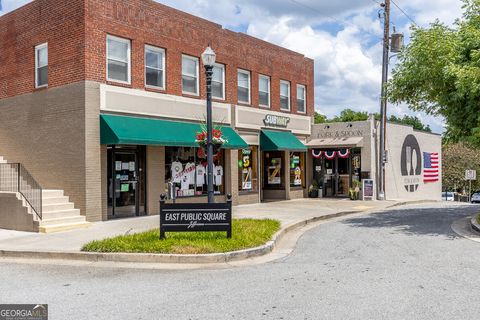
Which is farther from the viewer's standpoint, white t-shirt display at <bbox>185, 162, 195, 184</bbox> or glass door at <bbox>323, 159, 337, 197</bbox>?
glass door at <bbox>323, 159, 337, 197</bbox>

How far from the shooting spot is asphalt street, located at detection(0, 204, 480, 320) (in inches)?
235

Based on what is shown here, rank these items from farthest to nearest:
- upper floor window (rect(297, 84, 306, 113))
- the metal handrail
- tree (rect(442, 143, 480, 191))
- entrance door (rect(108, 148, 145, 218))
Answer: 1. tree (rect(442, 143, 480, 191))
2. upper floor window (rect(297, 84, 306, 113))
3. entrance door (rect(108, 148, 145, 218))
4. the metal handrail

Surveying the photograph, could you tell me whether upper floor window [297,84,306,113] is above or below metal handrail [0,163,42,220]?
above

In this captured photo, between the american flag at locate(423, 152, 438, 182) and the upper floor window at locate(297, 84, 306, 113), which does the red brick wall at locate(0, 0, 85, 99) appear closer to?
the upper floor window at locate(297, 84, 306, 113)

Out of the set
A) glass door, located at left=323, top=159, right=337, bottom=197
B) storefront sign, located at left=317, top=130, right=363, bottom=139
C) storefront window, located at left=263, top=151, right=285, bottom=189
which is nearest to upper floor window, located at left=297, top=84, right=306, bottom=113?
storefront sign, located at left=317, top=130, right=363, bottom=139

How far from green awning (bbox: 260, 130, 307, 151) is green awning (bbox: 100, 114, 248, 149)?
11.7 ft

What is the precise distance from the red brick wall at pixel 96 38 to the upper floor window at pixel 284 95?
335cm

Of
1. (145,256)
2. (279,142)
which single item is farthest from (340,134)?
(145,256)

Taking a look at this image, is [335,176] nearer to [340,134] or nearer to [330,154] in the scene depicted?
[330,154]

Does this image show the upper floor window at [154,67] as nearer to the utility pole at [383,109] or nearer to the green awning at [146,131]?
the green awning at [146,131]

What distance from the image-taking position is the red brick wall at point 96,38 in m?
14.9

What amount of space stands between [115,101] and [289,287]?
A: 10278 mm

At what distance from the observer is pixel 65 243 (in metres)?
11.0

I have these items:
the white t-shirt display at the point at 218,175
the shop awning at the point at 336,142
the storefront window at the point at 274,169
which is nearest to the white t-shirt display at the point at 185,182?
the white t-shirt display at the point at 218,175
